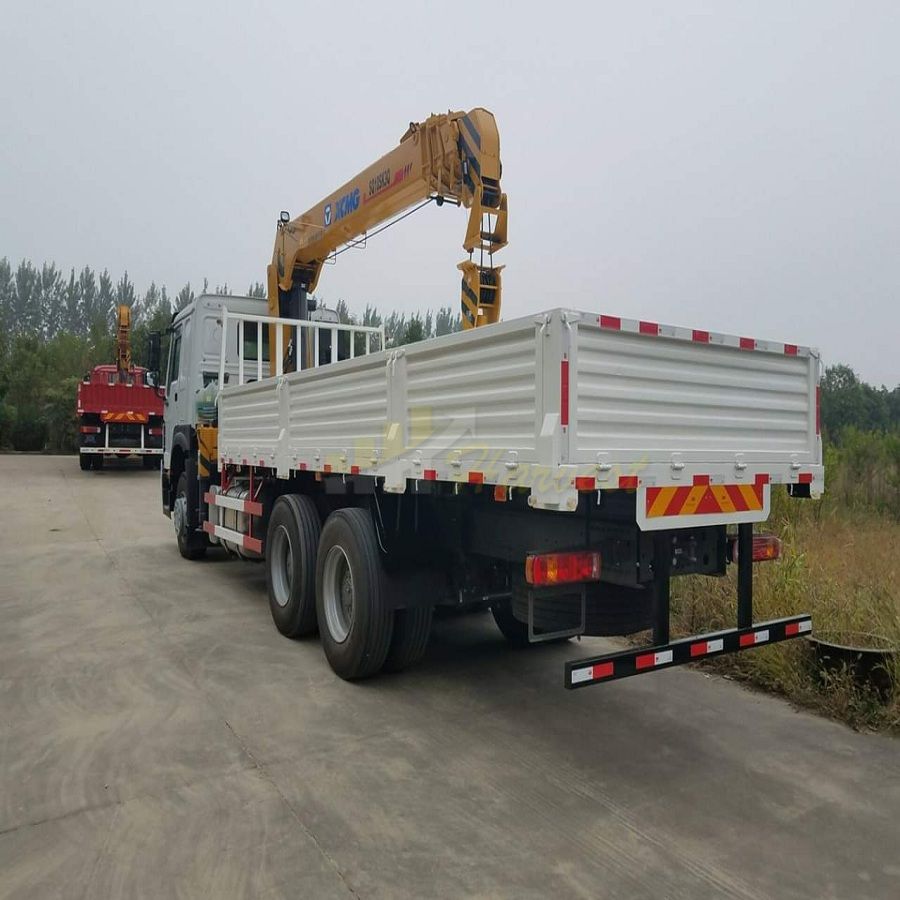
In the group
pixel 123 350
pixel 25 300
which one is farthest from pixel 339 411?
pixel 25 300

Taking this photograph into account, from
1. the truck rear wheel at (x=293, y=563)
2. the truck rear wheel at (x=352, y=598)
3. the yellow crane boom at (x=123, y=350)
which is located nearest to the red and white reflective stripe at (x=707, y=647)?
the truck rear wheel at (x=352, y=598)

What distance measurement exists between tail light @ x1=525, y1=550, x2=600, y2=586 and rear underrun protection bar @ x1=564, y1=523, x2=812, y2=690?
365 millimetres

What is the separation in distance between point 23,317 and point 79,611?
113 m

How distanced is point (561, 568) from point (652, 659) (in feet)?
2.15

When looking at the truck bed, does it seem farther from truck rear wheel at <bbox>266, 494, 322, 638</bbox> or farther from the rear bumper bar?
truck rear wheel at <bbox>266, 494, 322, 638</bbox>

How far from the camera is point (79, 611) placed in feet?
21.7

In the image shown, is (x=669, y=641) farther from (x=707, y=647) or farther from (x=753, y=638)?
(x=753, y=638)

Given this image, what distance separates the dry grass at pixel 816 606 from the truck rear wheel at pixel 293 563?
2.92m

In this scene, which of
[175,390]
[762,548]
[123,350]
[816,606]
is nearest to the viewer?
[762,548]

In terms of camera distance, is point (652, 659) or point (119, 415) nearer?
point (652, 659)

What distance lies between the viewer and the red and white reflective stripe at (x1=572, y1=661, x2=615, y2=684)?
3350mm

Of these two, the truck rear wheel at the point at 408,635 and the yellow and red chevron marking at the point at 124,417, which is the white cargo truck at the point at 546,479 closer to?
the truck rear wheel at the point at 408,635

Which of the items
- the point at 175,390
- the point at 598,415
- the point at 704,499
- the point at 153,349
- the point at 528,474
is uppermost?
the point at 153,349

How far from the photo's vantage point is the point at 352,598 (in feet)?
15.8
